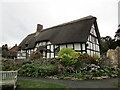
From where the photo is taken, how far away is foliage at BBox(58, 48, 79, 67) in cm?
1062

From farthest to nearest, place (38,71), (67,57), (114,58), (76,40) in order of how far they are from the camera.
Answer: (76,40) → (114,58) → (67,57) → (38,71)

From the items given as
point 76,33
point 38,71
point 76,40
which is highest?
point 76,33

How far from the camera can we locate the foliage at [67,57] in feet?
34.8

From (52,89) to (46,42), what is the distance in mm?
15932

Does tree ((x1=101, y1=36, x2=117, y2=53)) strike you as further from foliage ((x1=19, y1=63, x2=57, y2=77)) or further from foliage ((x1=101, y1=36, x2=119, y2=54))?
foliage ((x1=19, y1=63, x2=57, y2=77))

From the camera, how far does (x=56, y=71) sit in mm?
10227

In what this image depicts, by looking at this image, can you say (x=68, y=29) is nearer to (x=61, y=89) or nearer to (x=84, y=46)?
(x=84, y=46)

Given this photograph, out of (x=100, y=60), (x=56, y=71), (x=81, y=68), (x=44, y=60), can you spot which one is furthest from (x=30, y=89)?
(x=100, y=60)

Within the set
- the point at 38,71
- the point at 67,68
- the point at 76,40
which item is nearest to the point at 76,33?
the point at 76,40

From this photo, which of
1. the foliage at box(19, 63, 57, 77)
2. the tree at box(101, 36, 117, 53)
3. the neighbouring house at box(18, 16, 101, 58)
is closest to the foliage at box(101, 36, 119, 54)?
the tree at box(101, 36, 117, 53)

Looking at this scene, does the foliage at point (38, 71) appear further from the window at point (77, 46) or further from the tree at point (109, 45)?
the tree at point (109, 45)

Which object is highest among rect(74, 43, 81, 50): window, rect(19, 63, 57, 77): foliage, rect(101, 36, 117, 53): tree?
rect(101, 36, 117, 53): tree

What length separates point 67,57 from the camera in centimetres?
1073

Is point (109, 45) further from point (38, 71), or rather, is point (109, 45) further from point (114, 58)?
point (38, 71)
